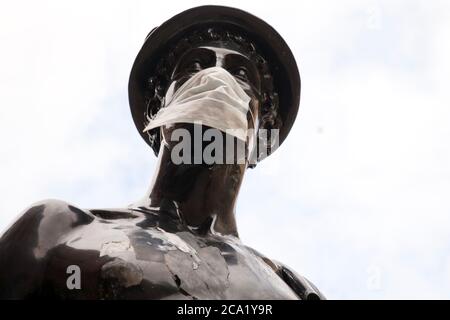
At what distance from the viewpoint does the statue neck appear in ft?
18.9

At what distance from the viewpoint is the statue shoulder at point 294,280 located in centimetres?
568

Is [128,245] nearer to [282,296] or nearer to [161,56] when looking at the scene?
[282,296]

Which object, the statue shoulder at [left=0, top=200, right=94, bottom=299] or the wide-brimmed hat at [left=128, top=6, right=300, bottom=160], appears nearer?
the statue shoulder at [left=0, top=200, right=94, bottom=299]

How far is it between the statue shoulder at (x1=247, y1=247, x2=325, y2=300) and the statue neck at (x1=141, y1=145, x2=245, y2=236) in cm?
29

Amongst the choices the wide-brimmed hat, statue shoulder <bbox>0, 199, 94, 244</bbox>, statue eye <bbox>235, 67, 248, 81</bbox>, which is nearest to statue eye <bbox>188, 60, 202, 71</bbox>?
statue eye <bbox>235, 67, 248, 81</bbox>

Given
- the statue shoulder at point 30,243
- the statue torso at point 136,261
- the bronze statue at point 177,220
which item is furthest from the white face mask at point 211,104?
the statue shoulder at point 30,243

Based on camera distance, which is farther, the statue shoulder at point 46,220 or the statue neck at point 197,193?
the statue neck at point 197,193

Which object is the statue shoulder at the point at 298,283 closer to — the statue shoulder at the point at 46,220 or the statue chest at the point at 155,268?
the statue chest at the point at 155,268

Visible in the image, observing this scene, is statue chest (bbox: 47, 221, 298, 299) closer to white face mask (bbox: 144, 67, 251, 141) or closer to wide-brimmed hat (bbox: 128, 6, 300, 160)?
white face mask (bbox: 144, 67, 251, 141)

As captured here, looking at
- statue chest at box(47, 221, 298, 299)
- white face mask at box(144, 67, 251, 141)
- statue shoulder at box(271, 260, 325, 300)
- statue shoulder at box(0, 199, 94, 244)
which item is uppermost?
white face mask at box(144, 67, 251, 141)

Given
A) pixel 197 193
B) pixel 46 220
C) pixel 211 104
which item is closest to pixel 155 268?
pixel 46 220

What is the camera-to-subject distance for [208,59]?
659cm

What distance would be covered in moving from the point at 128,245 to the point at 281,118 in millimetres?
2833
